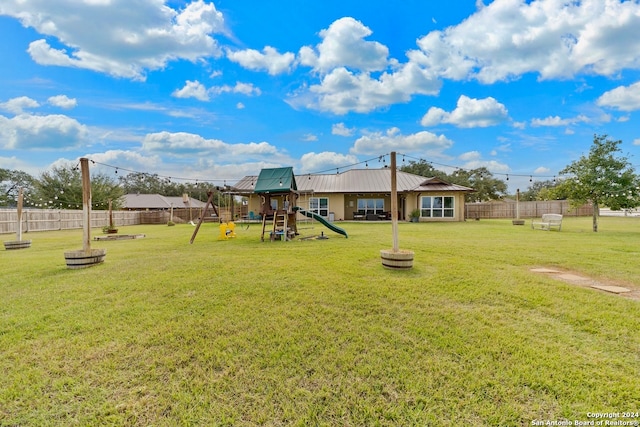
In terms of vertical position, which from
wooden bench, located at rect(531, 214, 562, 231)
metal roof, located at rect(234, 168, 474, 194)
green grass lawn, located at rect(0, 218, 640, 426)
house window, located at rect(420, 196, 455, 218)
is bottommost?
green grass lawn, located at rect(0, 218, 640, 426)

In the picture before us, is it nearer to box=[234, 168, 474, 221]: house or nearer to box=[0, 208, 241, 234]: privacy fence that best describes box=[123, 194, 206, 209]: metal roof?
box=[0, 208, 241, 234]: privacy fence

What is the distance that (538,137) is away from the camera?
1953 centimetres

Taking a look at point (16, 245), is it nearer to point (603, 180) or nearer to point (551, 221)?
point (551, 221)

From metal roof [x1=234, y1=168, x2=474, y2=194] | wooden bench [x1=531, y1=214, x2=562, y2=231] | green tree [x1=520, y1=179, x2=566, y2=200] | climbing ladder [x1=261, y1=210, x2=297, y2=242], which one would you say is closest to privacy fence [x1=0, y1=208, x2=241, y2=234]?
climbing ladder [x1=261, y1=210, x2=297, y2=242]

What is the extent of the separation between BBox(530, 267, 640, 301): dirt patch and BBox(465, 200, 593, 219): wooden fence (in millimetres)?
23308

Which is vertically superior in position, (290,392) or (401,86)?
(401,86)

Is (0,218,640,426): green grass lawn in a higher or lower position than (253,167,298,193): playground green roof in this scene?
lower

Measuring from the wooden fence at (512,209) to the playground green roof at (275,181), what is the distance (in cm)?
2159

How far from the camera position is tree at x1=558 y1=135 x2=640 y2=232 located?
1232 centimetres

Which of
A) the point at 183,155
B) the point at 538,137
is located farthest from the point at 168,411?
the point at 538,137

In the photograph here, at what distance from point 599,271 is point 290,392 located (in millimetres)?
6405

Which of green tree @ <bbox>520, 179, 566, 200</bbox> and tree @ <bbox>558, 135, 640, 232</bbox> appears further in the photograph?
green tree @ <bbox>520, 179, 566, 200</bbox>

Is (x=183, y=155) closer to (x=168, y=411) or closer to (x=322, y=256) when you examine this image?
(x=322, y=256)

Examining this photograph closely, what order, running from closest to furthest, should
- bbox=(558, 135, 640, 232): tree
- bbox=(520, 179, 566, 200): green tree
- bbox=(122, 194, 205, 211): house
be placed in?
bbox=(558, 135, 640, 232): tree → bbox=(520, 179, 566, 200): green tree → bbox=(122, 194, 205, 211): house
